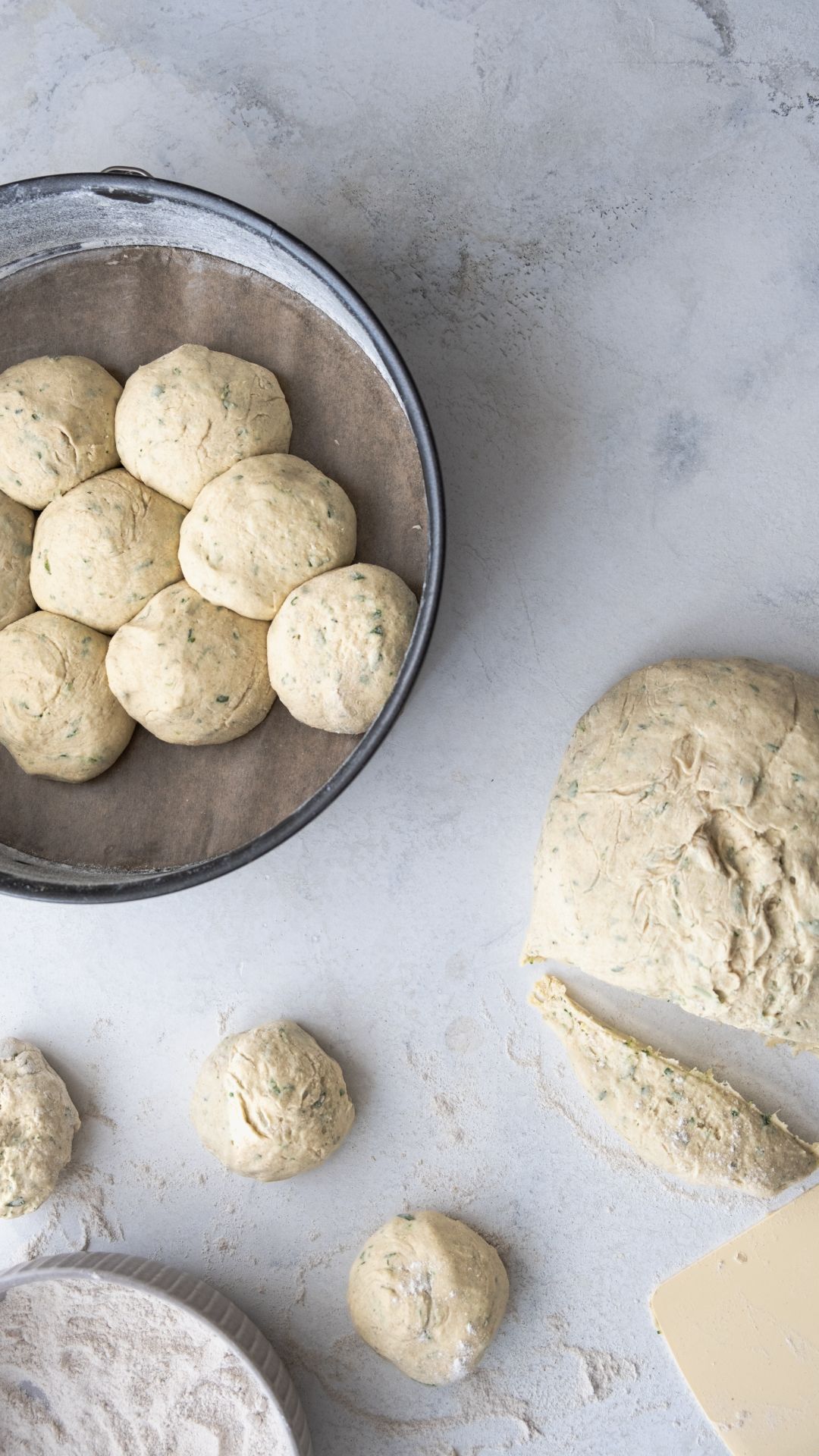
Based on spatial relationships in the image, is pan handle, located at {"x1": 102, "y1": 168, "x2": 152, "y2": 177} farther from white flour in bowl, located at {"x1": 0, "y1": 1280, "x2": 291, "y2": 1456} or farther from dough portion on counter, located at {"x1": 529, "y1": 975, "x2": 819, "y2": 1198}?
white flour in bowl, located at {"x1": 0, "y1": 1280, "x2": 291, "y2": 1456}

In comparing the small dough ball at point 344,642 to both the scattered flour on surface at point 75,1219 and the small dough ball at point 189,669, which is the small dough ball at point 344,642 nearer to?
the small dough ball at point 189,669

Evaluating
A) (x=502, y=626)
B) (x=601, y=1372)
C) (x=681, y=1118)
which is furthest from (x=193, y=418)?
(x=601, y=1372)

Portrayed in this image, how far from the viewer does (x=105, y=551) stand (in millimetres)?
1559

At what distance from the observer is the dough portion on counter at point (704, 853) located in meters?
1.43

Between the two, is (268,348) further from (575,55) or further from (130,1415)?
(130,1415)

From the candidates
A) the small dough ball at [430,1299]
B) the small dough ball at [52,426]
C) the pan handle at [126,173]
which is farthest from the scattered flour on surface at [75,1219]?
the pan handle at [126,173]

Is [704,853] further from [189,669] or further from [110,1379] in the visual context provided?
[110,1379]

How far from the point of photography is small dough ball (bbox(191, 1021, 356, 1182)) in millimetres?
Answer: 1636

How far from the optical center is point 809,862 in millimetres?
1436

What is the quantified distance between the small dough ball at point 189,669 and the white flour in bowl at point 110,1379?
3.21ft

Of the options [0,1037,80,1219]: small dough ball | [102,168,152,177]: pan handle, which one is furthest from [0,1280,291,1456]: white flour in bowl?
[102,168,152,177]: pan handle

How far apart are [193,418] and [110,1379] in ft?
5.37

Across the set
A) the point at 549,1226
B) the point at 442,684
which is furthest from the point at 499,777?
the point at 549,1226

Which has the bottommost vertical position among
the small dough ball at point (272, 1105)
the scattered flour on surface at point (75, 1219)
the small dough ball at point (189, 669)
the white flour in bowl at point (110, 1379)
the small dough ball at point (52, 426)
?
the white flour in bowl at point (110, 1379)
